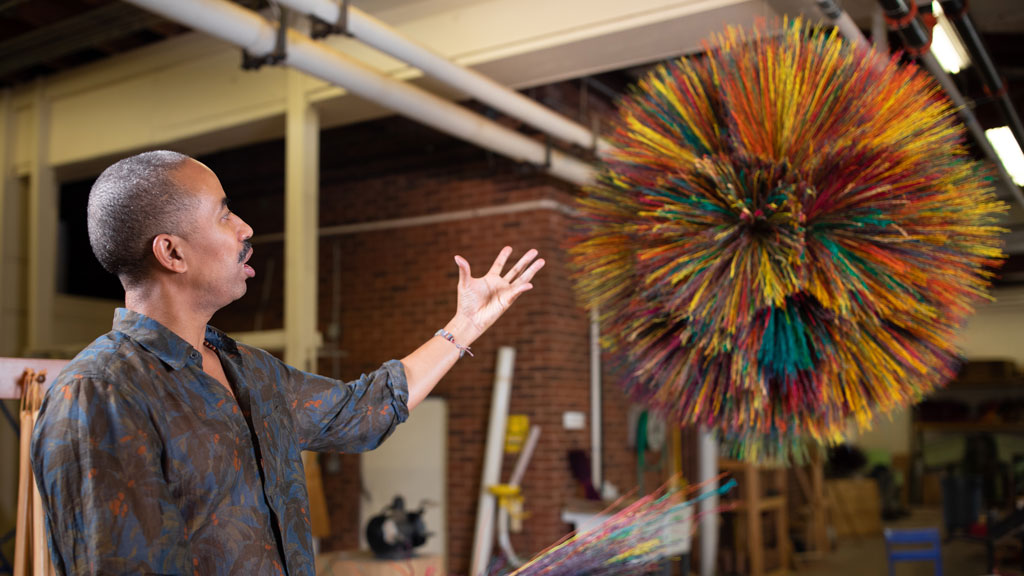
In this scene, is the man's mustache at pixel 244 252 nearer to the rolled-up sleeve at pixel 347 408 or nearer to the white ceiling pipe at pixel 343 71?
the rolled-up sleeve at pixel 347 408

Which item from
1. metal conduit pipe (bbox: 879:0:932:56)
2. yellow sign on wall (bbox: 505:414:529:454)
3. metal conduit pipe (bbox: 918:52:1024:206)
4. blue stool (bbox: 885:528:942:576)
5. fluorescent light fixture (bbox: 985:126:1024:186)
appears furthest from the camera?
yellow sign on wall (bbox: 505:414:529:454)

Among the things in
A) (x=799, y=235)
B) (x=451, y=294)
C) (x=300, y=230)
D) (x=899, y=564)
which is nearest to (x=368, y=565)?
(x=300, y=230)

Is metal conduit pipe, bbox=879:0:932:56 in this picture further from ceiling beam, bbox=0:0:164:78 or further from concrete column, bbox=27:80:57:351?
concrete column, bbox=27:80:57:351

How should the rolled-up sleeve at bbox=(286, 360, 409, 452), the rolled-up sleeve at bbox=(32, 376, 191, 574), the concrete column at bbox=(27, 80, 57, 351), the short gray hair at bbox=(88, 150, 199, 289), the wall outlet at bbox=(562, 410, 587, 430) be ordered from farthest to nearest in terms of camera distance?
the wall outlet at bbox=(562, 410, 587, 430)
the concrete column at bbox=(27, 80, 57, 351)
the rolled-up sleeve at bbox=(286, 360, 409, 452)
the short gray hair at bbox=(88, 150, 199, 289)
the rolled-up sleeve at bbox=(32, 376, 191, 574)

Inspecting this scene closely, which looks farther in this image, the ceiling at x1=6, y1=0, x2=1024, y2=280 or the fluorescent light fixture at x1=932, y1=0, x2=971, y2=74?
the ceiling at x1=6, y1=0, x2=1024, y2=280

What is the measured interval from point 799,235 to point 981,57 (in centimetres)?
254

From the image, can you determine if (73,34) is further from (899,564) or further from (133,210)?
(899,564)

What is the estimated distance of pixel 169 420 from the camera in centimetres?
94

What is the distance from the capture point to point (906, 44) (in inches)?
109

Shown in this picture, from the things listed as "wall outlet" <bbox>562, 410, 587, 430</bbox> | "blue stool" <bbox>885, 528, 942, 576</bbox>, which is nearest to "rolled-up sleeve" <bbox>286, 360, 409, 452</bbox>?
"wall outlet" <bbox>562, 410, 587, 430</bbox>

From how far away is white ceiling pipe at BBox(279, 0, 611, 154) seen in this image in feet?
10.6

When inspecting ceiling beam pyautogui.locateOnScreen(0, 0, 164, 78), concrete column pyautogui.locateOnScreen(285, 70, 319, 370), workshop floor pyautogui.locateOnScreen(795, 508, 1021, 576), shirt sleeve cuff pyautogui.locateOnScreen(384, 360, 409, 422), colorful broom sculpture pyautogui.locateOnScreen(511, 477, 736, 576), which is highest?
ceiling beam pyautogui.locateOnScreen(0, 0, 164, 78)

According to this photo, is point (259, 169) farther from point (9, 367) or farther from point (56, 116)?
point (9, 367)

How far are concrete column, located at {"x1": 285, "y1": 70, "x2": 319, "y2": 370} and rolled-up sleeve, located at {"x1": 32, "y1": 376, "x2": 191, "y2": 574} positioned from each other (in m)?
3.72
